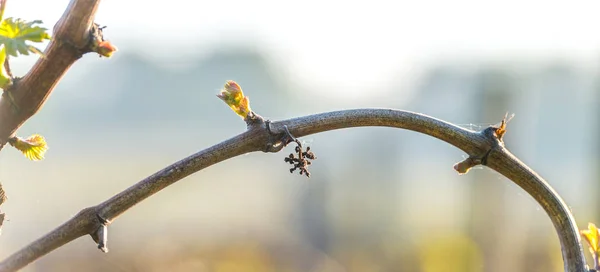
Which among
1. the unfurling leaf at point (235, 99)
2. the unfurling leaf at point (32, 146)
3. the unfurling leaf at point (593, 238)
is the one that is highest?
the unfurling leaf at point (235, 99)

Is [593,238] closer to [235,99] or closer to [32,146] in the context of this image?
[235,99]

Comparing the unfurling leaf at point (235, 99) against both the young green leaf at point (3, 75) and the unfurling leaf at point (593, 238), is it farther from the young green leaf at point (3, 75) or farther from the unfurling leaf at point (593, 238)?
the unfurling leaf at point (593, 238)

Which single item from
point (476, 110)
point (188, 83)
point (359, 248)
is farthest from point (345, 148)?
point (188, 83)

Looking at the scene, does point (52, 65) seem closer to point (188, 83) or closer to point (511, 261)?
point (511, 261)

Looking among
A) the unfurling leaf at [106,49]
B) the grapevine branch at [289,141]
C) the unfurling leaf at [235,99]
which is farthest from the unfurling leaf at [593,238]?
the unfurling leaf at [106,49]

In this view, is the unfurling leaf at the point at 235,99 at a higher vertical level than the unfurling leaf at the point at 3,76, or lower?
higher

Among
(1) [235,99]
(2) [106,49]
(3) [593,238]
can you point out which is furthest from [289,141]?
(3) [593,238]
